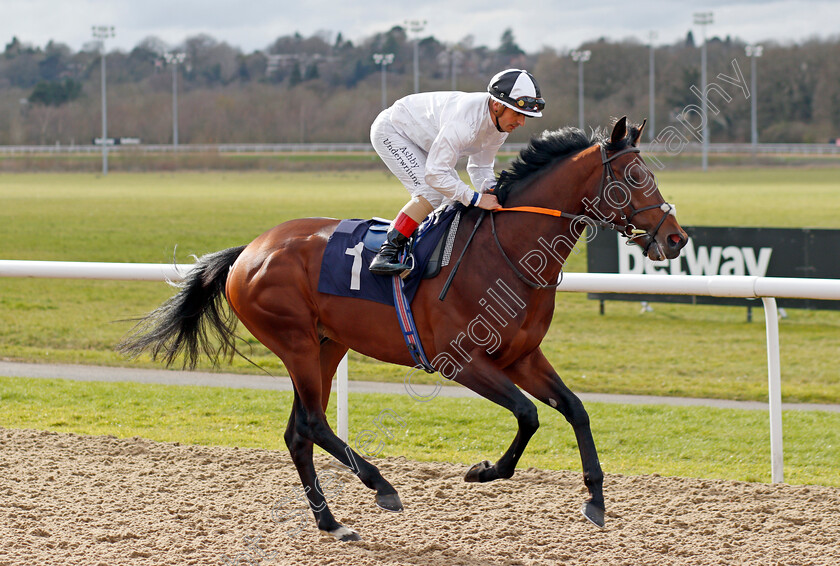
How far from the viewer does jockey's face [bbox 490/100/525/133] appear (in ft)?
11.1

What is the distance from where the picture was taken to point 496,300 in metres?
3.34

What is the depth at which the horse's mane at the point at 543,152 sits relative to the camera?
347 cm

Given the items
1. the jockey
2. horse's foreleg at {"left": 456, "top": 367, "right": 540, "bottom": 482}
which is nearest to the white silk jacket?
the jockey

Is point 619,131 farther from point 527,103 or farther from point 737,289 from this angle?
point 737,289

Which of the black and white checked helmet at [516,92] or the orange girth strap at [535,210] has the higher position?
the black and white checked helmet at [516,92]

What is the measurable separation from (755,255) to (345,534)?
6.65 meters

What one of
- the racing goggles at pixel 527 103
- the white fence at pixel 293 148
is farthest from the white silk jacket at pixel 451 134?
the white fence at pixel 293 148

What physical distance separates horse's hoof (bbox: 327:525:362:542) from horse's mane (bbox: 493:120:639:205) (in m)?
1.34

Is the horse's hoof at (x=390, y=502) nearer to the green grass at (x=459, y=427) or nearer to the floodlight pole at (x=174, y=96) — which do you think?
the green grass at (x=459, y=427)

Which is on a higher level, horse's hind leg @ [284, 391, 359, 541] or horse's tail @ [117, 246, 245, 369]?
horse's tail @ [117, 246, 245, 369]

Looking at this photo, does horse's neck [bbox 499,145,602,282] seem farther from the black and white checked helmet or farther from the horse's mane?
the black and white checked helmet

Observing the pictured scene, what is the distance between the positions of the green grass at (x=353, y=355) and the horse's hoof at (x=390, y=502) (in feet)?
11.2

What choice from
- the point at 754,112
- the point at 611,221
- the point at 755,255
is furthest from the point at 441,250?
the point at 754,112

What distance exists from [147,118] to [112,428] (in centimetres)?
6396
